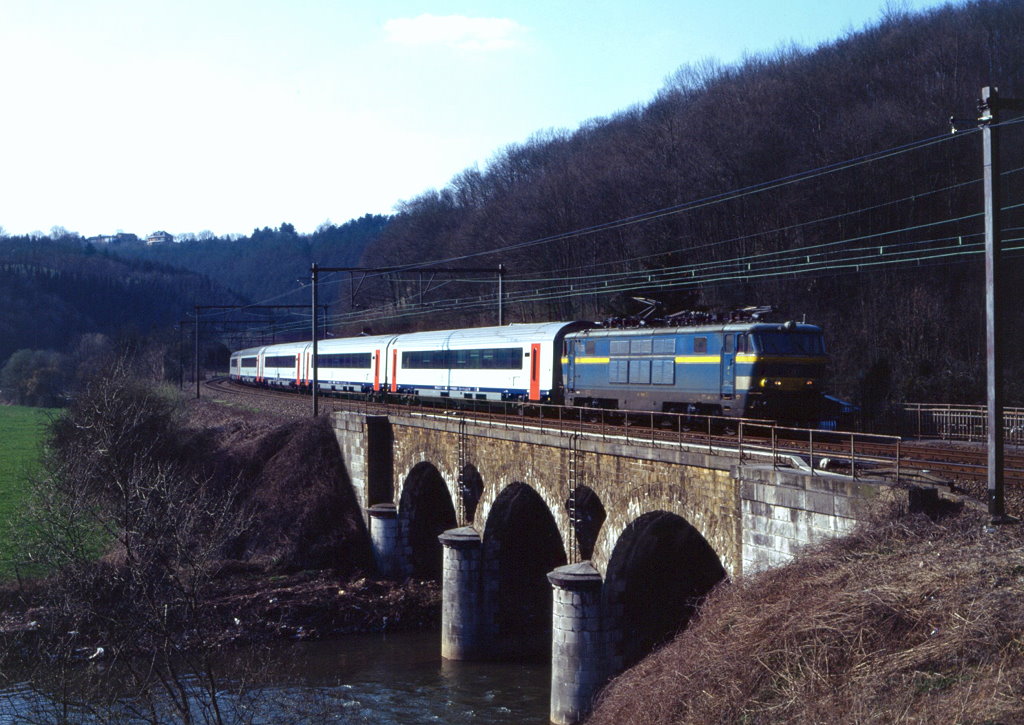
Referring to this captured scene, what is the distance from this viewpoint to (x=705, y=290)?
48.9 m

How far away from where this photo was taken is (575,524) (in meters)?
22.1

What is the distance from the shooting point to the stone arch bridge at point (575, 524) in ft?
51.2

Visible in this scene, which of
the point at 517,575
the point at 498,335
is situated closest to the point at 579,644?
the point at 517,575

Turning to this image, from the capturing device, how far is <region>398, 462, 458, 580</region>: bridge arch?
113ft

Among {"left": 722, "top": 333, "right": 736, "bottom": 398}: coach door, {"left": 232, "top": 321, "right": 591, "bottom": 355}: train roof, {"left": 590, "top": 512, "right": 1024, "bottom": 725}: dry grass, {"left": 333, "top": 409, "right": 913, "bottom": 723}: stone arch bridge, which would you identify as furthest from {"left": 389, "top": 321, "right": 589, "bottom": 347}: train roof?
{"left": 590, "top": 512, "right": 1024, "bottom": 725}: dry grass

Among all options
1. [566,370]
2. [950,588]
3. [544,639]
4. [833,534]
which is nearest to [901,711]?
[950,588]

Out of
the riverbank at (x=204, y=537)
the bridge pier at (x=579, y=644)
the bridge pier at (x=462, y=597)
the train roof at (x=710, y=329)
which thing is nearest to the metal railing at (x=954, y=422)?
the train roof at (x=710, y=329)

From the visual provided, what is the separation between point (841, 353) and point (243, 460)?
24419mm

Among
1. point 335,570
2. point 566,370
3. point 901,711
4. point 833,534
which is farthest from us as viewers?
point 335,570

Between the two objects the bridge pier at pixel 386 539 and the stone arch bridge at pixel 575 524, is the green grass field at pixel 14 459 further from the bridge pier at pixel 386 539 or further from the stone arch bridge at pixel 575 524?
the stone arch bridge at pixel 575 524

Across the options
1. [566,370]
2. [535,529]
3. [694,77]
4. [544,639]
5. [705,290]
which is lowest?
[544,639]

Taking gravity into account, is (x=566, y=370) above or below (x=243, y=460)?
above

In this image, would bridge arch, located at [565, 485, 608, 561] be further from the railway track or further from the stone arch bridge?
the railway track

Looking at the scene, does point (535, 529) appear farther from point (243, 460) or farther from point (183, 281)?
point (183, 281)
